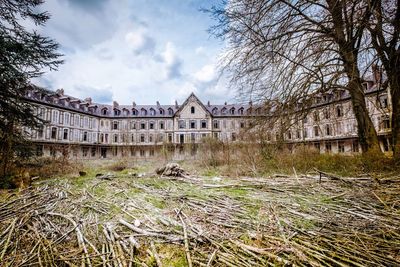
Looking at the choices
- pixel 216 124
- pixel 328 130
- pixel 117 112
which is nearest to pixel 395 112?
pixel 328 130

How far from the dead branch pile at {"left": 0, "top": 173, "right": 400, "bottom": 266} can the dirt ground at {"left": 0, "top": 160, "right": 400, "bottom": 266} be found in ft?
0.04

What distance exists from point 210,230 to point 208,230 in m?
0.02

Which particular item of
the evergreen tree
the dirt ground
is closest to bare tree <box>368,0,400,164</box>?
the dirt ground

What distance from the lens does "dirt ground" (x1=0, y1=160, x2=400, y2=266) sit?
182cm

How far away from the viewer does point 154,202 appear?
3.83 metres

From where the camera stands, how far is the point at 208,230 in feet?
7.88

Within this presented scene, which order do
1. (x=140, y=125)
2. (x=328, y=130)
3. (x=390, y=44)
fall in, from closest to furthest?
(x=390, y=44), (x=328, y=130), (x=140, y=125)

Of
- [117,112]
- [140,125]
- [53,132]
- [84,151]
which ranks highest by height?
[117,112]

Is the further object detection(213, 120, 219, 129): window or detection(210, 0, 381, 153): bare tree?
detection(213, 120, 219, 129): window

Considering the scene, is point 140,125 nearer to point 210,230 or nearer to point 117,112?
point 117,112

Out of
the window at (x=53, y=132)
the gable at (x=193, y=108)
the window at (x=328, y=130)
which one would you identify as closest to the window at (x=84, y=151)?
the window at (x=53, y=132)

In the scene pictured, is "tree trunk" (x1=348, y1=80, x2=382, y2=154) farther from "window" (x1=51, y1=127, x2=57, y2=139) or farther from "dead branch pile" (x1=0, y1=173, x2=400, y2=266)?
"window" (x1=51, y1=127, x2=57, y2=139)

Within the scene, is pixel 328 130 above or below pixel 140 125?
below

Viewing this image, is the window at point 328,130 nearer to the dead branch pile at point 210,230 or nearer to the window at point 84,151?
the dead branch pile at point 210,230
